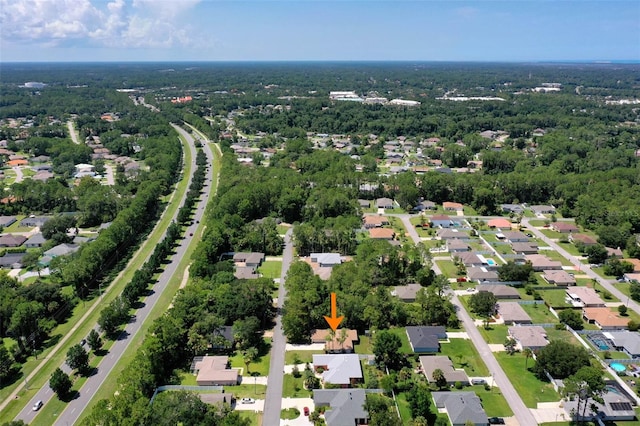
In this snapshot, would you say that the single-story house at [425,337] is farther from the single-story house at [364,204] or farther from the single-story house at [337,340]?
the single-story house at [364,204]

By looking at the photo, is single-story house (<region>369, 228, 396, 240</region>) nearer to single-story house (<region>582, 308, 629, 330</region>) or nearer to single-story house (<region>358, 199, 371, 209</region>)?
single-story house (<region>358, 199, 371, 209</region>)

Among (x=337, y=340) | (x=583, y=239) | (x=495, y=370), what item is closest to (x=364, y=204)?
(x=583, y=239)

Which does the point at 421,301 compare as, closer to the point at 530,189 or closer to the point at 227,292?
the point at 227,292

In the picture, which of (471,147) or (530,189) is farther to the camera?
(471,147)

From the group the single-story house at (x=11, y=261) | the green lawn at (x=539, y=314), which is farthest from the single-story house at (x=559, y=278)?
the single-story house at (x=11, y=261)

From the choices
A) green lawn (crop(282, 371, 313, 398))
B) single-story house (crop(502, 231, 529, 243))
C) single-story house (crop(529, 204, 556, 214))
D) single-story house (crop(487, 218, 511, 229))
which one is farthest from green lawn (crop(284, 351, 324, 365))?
single-story house (crop(529, 204, 556, 214))

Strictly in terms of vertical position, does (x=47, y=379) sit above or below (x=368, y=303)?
below

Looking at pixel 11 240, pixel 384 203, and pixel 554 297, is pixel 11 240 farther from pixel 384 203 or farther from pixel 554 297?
pixel 554 297

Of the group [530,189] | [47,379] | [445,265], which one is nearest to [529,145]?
[530,189]
